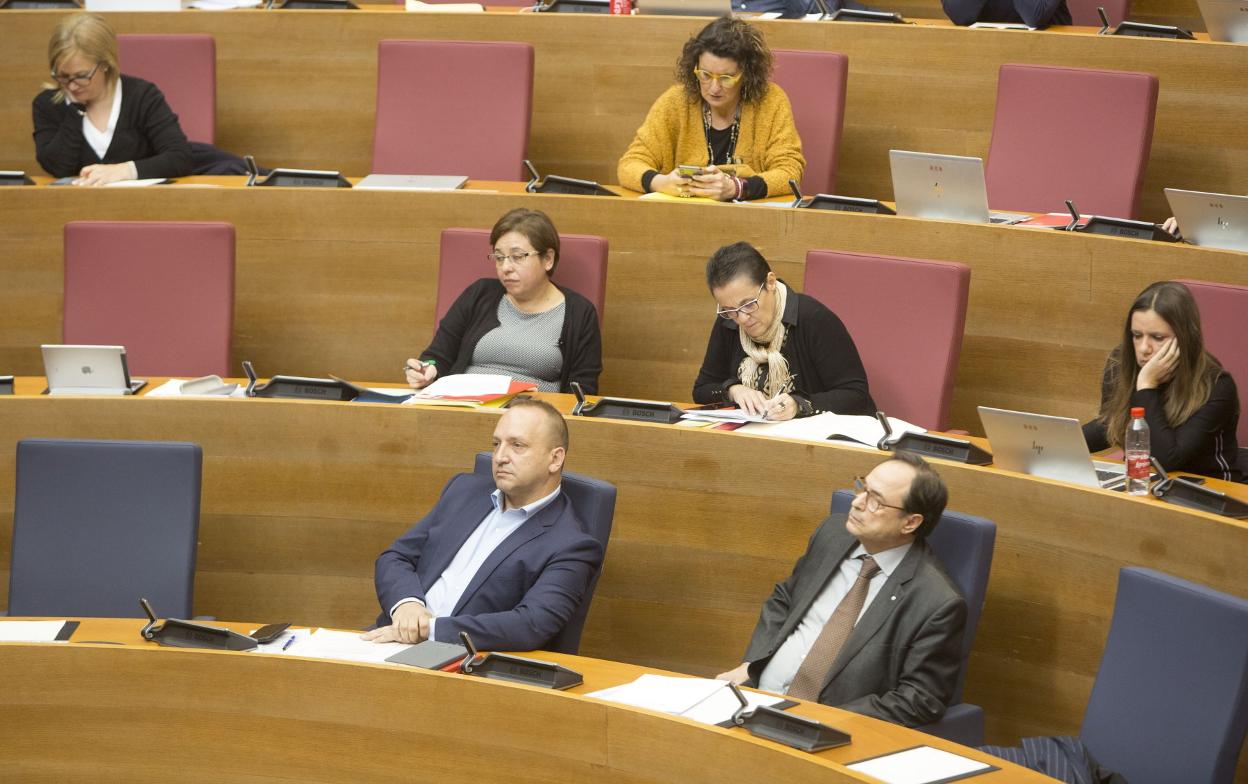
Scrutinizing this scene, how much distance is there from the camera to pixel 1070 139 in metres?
3.45

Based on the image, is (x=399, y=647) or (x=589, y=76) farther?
(x=589, y=76)

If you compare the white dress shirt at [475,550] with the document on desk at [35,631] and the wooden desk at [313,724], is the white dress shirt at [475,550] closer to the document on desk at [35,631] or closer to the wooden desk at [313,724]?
the wooden desk at [313,724]

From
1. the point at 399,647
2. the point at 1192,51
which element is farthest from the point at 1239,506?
the point at 1192,51

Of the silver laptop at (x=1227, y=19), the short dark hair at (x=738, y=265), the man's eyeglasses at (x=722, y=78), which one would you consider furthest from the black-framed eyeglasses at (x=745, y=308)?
the silver laptop at (x=1227, y=19)

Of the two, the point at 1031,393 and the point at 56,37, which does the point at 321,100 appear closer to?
the point at 56,37

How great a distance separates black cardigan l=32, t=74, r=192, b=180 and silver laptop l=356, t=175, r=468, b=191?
479mm

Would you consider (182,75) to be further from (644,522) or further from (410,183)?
(644,522)

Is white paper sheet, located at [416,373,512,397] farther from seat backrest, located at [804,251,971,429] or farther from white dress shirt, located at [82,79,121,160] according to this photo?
white dress shirt, located at [82,79,121,160]

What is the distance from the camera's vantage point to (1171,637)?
201cm

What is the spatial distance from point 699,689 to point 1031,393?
1.42 meters

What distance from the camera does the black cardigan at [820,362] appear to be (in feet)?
9.43

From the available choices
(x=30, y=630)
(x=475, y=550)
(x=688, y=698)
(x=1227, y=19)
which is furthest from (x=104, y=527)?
(x=1227, y=19)

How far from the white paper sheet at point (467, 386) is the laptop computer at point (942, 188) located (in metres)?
0.92

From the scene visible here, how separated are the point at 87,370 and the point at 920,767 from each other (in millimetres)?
1811
